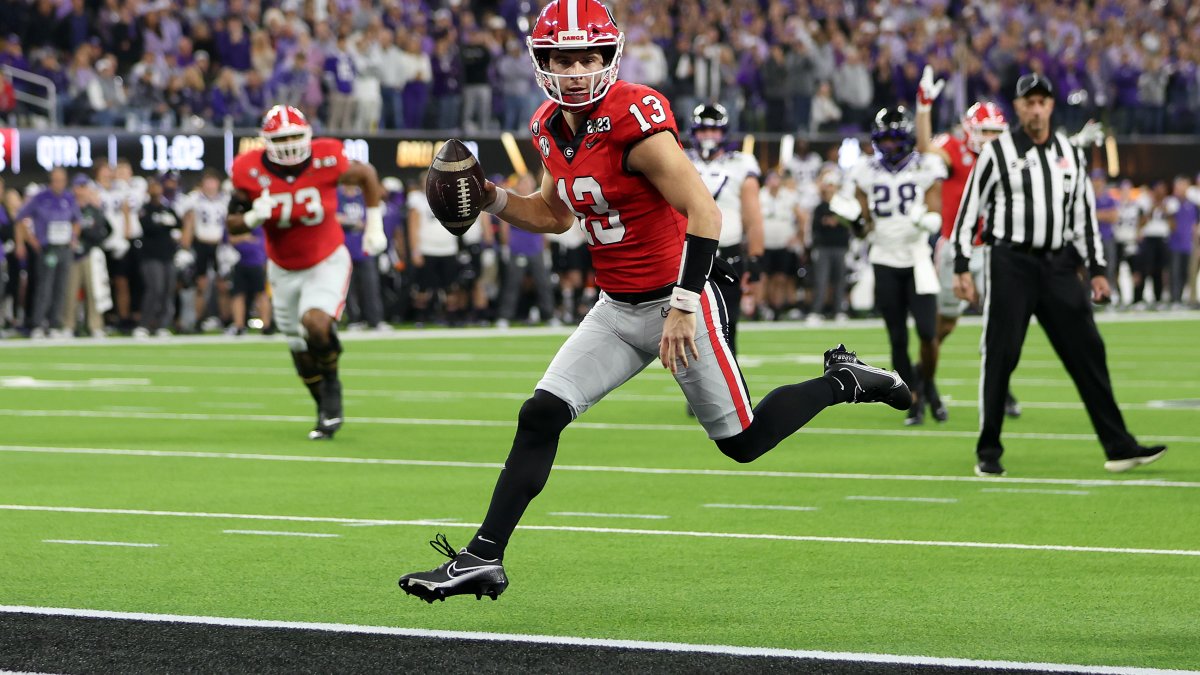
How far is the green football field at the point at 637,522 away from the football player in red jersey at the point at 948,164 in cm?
38

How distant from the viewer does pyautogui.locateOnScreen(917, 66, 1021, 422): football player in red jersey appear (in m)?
11.6

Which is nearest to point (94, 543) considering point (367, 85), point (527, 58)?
point (367, 85)

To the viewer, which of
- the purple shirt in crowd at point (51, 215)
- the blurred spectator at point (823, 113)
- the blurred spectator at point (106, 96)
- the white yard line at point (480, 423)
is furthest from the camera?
the blurred spectator at point (823, 113)

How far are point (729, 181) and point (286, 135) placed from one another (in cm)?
278

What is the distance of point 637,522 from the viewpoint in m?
7.60

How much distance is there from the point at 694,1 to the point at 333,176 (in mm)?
18858

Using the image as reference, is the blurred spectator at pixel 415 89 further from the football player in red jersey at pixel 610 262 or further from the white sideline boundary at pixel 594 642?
the white sideline boundary at pixel 594 642

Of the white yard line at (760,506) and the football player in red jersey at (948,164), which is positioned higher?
the football player in red jersey at (948,164)

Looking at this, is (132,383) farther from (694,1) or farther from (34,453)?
(694,1)

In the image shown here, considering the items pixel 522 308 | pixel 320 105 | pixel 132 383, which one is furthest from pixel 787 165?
pixel 132 383

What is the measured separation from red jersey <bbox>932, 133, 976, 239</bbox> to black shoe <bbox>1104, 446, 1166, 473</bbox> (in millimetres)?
3620

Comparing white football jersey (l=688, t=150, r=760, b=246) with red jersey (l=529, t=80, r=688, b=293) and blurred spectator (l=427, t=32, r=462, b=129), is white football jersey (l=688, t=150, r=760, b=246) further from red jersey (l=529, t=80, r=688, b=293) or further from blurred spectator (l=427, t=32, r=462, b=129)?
blurred spectator (l=427, t=32, r=462, b=129)

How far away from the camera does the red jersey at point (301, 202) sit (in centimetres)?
1099

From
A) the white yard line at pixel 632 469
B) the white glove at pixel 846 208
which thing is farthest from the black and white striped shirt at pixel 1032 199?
the white glove at pixel 846 208
